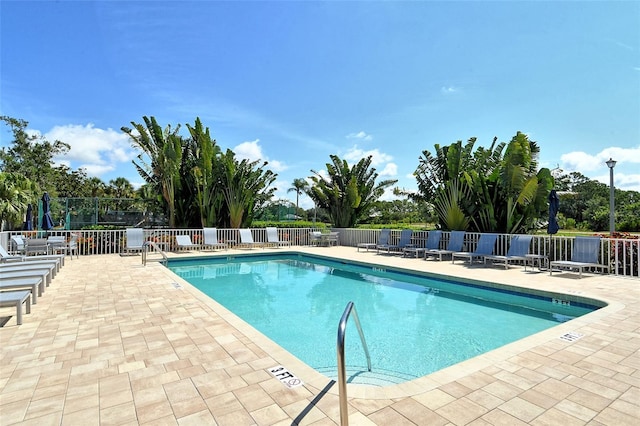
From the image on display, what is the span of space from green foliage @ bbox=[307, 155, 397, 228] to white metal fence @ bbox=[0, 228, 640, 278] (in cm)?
166

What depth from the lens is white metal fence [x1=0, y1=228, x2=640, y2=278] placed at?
8.12 m

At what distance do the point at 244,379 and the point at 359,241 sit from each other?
13.4 metres

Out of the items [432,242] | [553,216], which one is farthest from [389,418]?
[432,242]

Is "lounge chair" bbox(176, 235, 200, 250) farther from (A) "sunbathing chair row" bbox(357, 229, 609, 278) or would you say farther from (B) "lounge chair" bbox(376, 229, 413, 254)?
(B) "lounge chair" bbox(376, 229, 413, 254)

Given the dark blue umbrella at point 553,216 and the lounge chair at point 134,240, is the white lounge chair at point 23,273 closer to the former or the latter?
the lounge chair at point 134,240

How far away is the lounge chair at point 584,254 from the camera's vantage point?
8.03 metres

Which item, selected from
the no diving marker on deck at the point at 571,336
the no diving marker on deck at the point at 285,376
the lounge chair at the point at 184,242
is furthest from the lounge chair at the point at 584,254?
the lounge chair at the point at 184,242

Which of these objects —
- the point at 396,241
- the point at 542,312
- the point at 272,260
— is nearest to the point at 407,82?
the point at 396,241

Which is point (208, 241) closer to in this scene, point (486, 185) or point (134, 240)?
point (134, 240)

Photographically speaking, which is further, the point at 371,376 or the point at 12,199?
the point at 12,199

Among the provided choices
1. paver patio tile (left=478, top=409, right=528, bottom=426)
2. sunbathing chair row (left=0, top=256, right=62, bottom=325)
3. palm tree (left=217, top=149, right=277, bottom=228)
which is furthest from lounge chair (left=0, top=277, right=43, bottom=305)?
palm tree (left=217, top=149, right=277, bottom=228)

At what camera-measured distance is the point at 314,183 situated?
63.6ft

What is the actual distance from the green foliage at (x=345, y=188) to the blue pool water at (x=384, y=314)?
8044 mm

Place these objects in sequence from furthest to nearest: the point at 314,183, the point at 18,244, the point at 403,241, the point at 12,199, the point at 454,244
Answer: the point at 314,183 → the point at 12,199 → the point at 403,241 → the point at 454,244 → the point at 18,244
